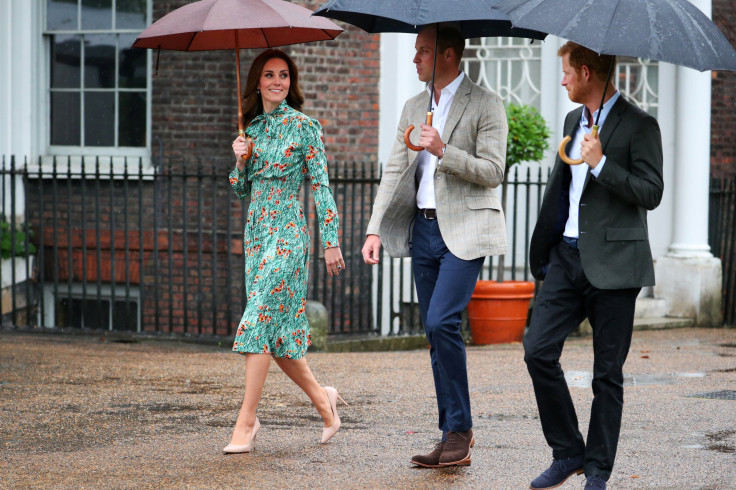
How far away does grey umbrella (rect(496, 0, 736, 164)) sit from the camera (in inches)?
155

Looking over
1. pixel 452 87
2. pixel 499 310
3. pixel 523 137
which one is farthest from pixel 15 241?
pixel 452 87

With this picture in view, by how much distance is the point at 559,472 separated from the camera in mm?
4422

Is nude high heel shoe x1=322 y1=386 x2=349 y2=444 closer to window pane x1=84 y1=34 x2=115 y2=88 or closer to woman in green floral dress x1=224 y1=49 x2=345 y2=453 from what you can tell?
woman in green floral dress x1=224 y1=49 x2=345 y2=453

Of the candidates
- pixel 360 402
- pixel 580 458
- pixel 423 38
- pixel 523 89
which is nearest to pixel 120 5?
pixel 523 89

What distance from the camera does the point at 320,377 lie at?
7668 mm

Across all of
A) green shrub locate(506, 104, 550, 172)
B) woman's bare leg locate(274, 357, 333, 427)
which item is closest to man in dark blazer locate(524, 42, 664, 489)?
woman's bare leg locate(274, 357, 333, 427)

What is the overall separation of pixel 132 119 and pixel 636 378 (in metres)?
5.87

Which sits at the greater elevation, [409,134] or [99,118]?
[99,118]

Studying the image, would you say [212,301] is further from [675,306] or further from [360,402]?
[675,306]

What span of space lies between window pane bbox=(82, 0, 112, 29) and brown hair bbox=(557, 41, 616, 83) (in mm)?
7648

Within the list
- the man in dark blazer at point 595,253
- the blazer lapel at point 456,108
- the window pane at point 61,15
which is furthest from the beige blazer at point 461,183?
the window pane at point 61,15

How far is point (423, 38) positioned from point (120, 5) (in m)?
6.79

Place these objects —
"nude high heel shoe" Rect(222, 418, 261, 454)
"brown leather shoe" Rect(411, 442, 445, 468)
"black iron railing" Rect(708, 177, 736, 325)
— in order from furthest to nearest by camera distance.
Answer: "black iron railing" Rect(708, 177, 736, 325), "nude high heel shoe" Rect(222, 418, 261, 454), "brown leather shoe" Rect(411, 442, 445, 468)

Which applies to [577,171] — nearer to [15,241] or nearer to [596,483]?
[596,483]
